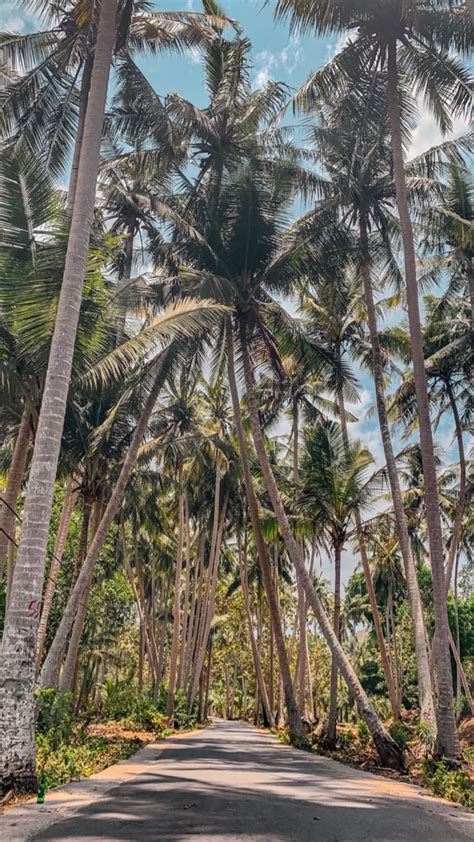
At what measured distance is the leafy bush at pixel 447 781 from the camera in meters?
7.95

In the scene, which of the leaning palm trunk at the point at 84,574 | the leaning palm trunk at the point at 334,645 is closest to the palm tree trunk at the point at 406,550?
the leaning palm trunk at the point at 334,645

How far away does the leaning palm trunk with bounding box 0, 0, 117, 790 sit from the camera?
607cm

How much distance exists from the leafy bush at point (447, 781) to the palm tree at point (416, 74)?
0.31m

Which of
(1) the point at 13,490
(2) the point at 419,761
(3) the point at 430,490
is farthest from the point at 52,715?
(3) the point at 430,490

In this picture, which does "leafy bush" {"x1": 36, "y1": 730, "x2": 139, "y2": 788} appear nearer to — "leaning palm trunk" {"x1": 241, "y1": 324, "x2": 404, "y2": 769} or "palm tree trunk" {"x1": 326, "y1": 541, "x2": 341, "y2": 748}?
"leaning palm trunk" {"x1": 241, "y1": 324, "x2": 404, "y2": 769}

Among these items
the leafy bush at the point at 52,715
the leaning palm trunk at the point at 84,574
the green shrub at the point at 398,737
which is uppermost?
the leaning palm trunk at the point at 84,574

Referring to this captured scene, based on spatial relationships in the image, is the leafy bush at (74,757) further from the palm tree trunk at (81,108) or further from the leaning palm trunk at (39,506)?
the palm tree trunk at (81,108)

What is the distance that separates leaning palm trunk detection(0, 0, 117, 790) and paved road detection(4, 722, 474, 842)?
0.88 meters

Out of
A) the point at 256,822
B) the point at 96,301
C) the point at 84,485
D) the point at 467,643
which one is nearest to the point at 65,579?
the point at 84,485

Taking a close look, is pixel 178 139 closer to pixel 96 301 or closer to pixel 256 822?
pixel 96 301

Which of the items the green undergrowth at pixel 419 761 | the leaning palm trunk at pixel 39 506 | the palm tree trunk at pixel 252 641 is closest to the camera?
the leaning palm trunk at pixel 39 506

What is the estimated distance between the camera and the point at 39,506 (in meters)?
6.84

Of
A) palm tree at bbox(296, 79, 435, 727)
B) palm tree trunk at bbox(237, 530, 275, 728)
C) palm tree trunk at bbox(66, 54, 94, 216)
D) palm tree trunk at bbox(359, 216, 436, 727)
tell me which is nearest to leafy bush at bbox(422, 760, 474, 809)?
palm tree trunk at bbox(359, 216, 436, 727)

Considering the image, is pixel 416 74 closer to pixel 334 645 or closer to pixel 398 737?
pixel 334 645
